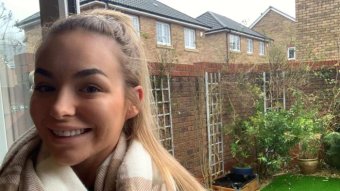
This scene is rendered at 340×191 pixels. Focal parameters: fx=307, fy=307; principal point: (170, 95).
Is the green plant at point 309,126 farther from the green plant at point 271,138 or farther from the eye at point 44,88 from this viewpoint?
the eye at point 44,88

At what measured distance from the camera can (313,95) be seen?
4.98m

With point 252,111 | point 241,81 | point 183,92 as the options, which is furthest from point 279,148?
point 183,92

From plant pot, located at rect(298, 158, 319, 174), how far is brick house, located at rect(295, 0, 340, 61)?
3.28 meters

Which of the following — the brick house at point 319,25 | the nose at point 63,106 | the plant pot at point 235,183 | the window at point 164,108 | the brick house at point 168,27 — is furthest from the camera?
the brick house at point 168,27

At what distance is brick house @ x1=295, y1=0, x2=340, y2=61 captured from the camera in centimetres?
703

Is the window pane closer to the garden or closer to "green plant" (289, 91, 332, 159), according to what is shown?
the garden

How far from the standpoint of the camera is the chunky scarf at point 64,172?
714mm

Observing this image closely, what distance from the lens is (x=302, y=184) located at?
404cm

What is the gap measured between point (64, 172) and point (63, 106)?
18 centimetres

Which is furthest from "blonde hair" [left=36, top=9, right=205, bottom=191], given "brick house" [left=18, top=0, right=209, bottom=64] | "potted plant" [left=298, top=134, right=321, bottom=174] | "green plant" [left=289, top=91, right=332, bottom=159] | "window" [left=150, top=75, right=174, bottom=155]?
"brick house" [left=18, top=0, right=209, bottom=64]

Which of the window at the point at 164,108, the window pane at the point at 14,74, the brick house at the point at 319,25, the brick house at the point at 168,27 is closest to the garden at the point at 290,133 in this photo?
the window at the point at 164,108

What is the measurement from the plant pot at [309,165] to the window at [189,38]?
305 inches

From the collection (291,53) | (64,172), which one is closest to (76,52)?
(64,172)

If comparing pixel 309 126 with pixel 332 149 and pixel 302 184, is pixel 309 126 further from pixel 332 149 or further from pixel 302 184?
pixel 302 184
